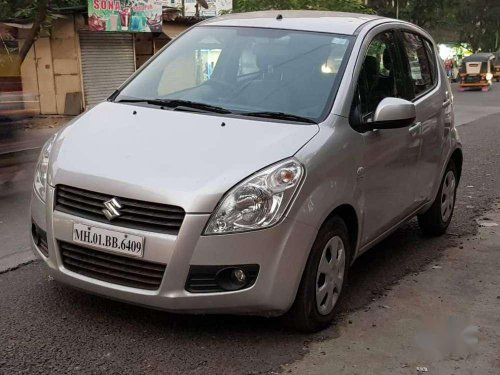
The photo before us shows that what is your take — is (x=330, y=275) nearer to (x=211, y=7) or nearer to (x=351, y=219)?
(x=351, y=219)

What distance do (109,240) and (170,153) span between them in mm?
543

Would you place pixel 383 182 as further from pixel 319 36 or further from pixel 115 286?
pixel 115 286

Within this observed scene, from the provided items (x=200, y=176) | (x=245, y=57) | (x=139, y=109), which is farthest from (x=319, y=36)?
(x=200, y=176)

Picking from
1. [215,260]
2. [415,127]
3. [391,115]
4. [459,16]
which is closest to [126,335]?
[215,260]

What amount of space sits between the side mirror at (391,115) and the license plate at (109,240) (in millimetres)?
1637

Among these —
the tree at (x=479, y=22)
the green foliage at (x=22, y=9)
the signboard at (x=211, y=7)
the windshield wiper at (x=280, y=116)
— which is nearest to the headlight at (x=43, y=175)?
the windshield wiper at (x=280, y=116)

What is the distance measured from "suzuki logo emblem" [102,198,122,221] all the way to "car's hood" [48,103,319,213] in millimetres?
46

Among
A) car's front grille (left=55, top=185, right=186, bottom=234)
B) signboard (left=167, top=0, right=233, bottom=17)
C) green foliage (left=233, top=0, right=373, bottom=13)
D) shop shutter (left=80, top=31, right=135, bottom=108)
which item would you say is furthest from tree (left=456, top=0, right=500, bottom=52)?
car's front grille (left=55, top=185, right=186, bottom=234)

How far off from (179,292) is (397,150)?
1.91m

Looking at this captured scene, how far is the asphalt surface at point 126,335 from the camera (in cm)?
311

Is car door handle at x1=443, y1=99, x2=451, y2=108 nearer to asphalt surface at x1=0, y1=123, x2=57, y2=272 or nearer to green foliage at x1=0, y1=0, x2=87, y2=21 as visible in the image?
asphalt surface at x1=0, y1=123, x2=57, y2=272

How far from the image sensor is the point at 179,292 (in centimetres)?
310

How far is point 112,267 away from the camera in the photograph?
126 inches

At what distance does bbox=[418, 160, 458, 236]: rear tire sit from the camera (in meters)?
5.38
